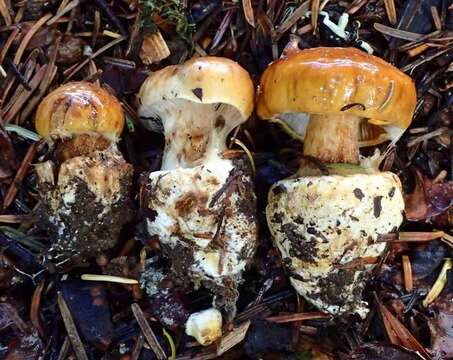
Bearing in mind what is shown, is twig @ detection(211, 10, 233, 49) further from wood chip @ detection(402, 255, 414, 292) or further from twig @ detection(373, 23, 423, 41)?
wood chip @ detection(402, 255, 414, 292)

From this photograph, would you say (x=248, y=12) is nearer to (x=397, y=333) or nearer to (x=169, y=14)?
(x=169, y=14)

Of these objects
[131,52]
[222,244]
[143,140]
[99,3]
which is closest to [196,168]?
[222,244]

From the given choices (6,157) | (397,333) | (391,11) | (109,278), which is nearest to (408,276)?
(397,333)

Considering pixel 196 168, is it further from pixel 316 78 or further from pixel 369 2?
pixel 369 2

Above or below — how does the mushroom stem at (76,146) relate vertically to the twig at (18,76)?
below

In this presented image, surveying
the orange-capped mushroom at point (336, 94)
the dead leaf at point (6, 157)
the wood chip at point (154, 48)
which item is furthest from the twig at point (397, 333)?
the dead leaf at point (6, 157)

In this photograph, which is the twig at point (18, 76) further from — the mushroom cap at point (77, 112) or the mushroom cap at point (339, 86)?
the mushroom cap at point (339, 86)
